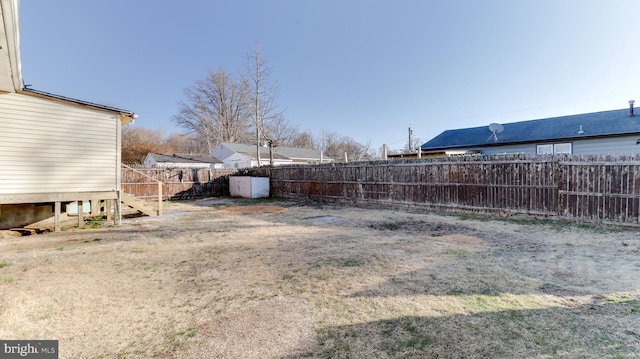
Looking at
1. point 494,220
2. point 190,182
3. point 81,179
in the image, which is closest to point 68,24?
point 190,182

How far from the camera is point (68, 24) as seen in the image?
38.8 feet

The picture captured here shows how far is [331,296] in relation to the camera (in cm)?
298

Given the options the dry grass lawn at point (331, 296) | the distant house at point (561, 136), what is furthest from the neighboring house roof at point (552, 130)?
the dry grass lawn at point (331, 296)

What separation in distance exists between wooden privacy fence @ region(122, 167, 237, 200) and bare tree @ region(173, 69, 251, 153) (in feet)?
65.9

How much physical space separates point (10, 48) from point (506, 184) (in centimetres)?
1026

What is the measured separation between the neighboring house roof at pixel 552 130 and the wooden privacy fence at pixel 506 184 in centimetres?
784

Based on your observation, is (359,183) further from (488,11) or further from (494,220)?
(488,11)

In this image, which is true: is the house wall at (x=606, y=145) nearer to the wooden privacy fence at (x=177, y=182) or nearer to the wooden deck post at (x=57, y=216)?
the wooden privacy fence at (x=177, y=182)

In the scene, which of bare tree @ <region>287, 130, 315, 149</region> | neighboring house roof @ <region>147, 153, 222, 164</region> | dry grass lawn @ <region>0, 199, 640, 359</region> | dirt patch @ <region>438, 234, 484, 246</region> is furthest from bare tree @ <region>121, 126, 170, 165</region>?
dirt patch @ <region>438, 234, 484, 246</region>

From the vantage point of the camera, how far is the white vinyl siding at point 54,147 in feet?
20.0

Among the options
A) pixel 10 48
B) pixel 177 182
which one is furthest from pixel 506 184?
pixel 177 182

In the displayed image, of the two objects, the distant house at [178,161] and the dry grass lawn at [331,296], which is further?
the distant house at [178,161]

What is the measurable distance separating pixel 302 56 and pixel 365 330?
22393mm

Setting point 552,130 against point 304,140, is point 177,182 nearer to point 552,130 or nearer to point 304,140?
point 552,130
